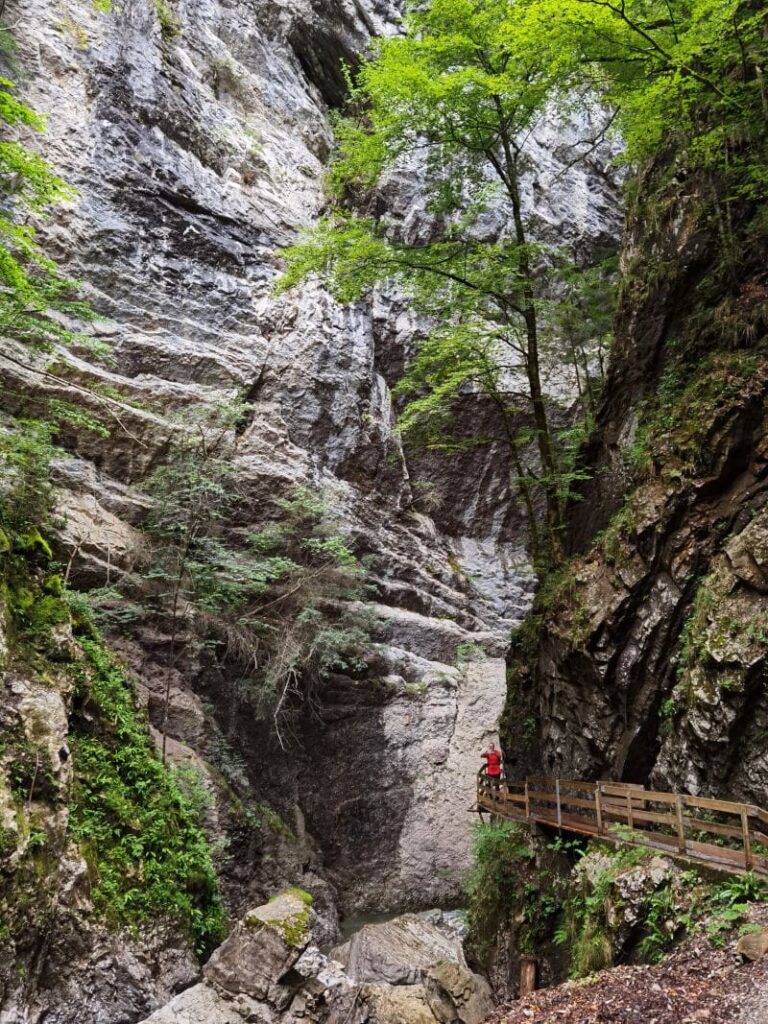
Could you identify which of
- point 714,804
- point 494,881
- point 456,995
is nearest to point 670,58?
point 714,804

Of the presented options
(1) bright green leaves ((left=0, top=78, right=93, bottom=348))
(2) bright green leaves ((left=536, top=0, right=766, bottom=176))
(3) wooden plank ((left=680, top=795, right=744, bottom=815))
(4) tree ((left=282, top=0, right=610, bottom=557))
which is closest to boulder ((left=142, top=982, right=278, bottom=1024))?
(3) wooden plank ((left=680, top=795, right=744, bottom=815))

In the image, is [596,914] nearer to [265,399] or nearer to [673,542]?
[673,542]

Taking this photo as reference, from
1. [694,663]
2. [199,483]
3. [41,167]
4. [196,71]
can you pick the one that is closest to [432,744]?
[199,483]

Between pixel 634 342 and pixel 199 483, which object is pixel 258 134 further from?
pixel 634 342

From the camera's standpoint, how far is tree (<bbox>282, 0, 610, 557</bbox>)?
34.2ft

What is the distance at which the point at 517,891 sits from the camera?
10742 millimetres

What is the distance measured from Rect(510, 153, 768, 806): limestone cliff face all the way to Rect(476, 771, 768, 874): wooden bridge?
0.42 metres

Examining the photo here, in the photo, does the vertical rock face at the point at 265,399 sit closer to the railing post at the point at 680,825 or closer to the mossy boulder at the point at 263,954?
the mossy boulder at the point at 263,954

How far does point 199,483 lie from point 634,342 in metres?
10.2

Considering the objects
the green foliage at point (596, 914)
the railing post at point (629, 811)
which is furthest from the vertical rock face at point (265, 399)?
the railing post at point (629, 811)

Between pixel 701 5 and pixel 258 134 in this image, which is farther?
pixel 258 134

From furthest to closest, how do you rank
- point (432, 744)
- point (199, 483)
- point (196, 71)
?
point (196, 71) → point (432, 744) → point (199, 483)

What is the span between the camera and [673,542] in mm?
9289

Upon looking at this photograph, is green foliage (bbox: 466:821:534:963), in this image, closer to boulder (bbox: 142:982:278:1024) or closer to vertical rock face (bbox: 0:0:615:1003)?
vertical rock face (bbox: 0:0:615:1003)
